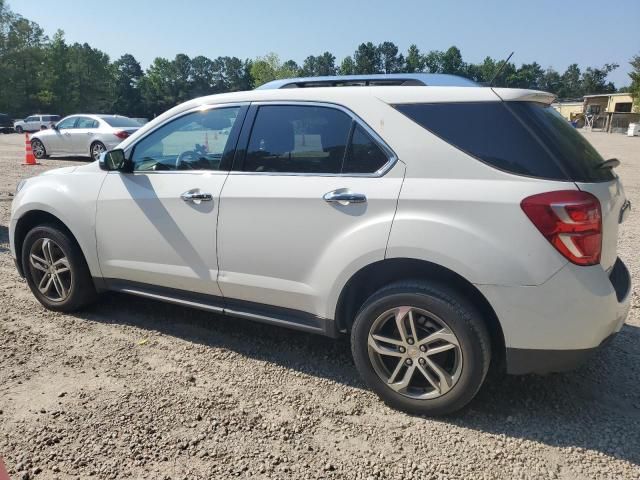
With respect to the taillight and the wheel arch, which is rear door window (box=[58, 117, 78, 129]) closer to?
the wheel arch

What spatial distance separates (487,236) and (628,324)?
2349 millimetres

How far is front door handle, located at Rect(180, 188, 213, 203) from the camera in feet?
11.0

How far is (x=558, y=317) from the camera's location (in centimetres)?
248

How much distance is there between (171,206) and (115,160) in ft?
2.17

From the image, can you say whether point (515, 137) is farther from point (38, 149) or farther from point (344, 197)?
point (38, 149)

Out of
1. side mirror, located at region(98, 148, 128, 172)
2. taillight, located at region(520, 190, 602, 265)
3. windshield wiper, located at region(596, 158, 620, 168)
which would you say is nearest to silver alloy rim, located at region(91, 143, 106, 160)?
side mirror, located at region(98, 148, 128, 172)

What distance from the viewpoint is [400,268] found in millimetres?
2885

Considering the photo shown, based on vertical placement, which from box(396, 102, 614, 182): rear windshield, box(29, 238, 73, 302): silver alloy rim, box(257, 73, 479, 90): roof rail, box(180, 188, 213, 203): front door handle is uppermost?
box(257, 73, 479, 90): roof rail

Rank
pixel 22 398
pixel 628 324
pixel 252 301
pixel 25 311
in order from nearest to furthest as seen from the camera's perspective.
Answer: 1. pixel 22 398
2. pixel 252 301
3. pixel 628 324
4. pixel 25 311

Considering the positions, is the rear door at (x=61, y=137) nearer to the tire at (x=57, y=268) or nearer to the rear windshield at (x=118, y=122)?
the rear windshield at (x=118, y=122)

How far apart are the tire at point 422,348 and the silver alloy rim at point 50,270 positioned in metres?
2.61

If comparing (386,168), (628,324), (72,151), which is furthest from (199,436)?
(72,151)

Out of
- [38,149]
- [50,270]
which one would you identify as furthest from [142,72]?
[50,270]

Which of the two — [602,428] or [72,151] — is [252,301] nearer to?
[602,428]
